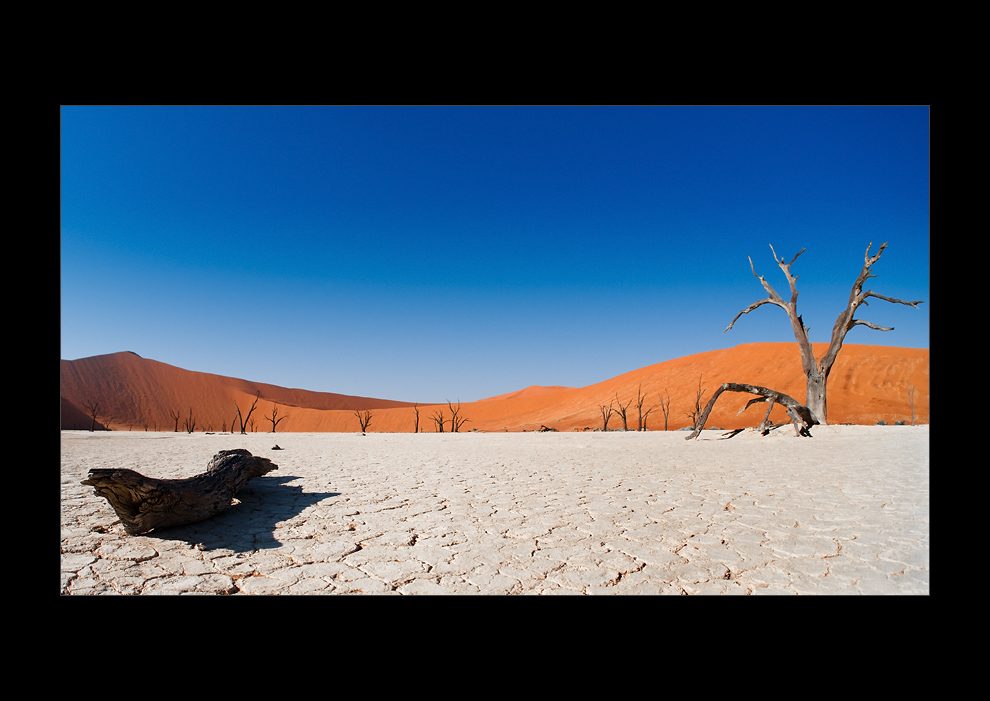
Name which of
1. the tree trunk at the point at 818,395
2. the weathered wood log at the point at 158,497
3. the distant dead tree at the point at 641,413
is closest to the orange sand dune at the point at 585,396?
the distant dead tree at the point at 641,413

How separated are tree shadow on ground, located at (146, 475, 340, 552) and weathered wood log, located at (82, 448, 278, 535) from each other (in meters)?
0.09

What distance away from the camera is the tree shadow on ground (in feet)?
10.9

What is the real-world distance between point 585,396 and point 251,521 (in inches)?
1767

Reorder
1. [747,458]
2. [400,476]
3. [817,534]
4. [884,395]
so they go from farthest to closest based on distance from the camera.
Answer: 1. [884,395]
2. [747,458]
3. [400,476]
4. [817,534]

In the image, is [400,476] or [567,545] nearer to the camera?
[567,545]

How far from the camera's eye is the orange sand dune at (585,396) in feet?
97.3

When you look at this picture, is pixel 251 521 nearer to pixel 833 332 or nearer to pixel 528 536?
pixel 528 536

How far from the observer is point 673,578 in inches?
104

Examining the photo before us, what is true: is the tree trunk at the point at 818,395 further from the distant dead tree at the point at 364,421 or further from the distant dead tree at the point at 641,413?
the distant dead tree at the point at 364,421

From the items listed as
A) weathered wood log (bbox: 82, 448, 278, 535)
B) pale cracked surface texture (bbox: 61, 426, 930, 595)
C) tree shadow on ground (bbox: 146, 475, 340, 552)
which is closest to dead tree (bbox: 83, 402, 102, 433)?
pale cracked surface texture (bbox: 61, 426, 930, 595)

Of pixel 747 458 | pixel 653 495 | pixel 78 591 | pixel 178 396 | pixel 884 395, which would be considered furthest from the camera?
pixel 178 396
